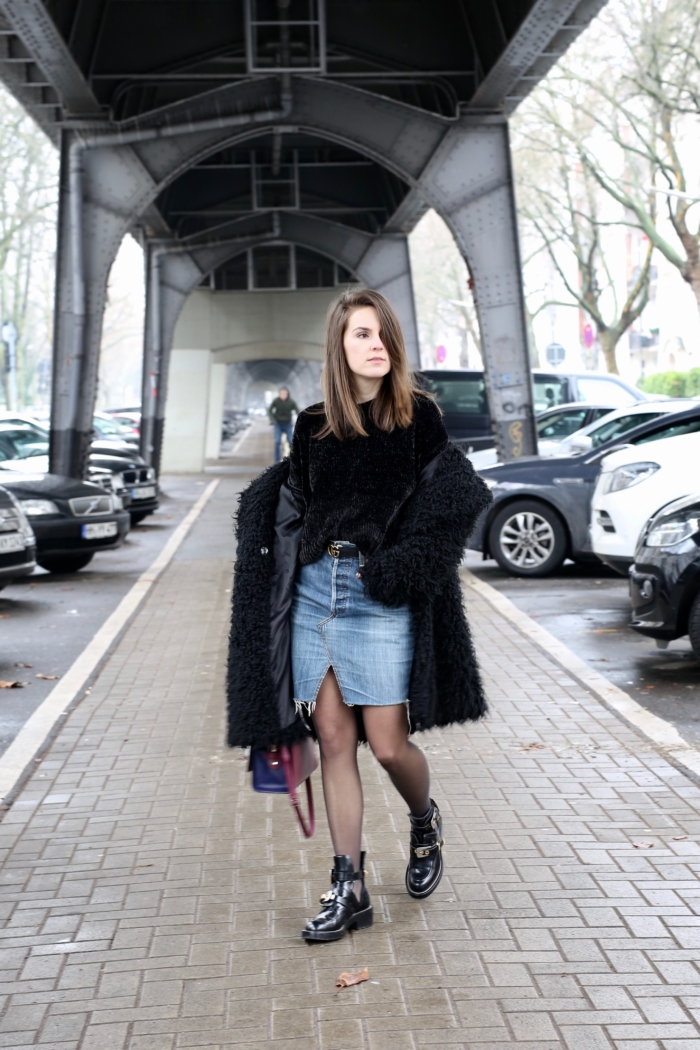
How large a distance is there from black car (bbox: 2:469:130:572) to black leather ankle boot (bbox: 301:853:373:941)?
35.7 feet

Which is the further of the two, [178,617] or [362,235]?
[362,235]

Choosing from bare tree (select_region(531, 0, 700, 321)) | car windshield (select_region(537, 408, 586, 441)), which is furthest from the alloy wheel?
bare tree (select_region(531, 0, 700, 321))

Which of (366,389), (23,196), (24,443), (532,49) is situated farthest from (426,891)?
(23,196)

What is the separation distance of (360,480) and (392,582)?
13.1 inches

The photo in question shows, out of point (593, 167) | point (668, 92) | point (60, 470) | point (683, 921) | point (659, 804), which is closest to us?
point (683, 921)

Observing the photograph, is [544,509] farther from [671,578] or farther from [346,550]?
[346,550]

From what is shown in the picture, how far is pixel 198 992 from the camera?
3.84 m

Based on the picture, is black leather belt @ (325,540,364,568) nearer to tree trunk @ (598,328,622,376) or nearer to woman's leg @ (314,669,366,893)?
woman's leg @ (314,669,366,893)

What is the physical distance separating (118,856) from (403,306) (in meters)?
26.6

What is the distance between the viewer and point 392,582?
405 centimetres

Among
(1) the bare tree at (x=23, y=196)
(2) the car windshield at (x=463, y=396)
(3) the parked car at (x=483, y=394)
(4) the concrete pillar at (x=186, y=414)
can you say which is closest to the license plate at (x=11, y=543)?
(3) the parked car at (x=483, y=394)

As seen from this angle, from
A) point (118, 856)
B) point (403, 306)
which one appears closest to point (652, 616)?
point (118, 856)

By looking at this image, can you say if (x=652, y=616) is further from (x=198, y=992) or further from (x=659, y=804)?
(x=198, y=992)

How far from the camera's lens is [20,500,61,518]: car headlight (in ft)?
48.6
